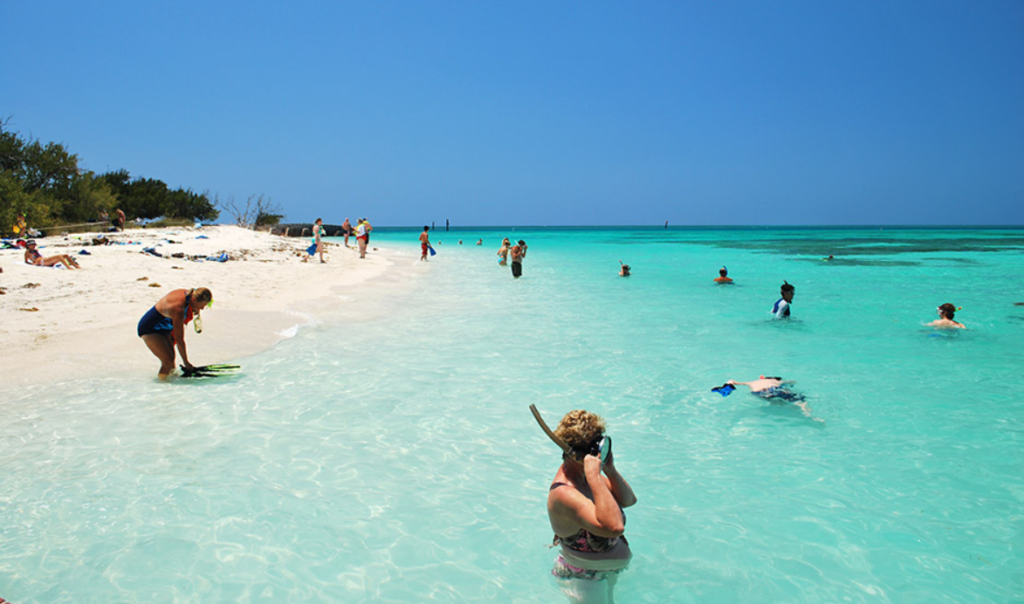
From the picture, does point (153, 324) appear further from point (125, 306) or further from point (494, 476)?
point (494, 476)

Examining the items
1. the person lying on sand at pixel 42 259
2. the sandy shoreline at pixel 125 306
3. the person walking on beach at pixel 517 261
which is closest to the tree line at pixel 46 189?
the sandy shoreline at pixel 125 306

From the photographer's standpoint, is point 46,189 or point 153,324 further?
point 46,189

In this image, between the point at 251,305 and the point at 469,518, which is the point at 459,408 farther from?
the point at 251,305

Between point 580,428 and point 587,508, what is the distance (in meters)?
0.47

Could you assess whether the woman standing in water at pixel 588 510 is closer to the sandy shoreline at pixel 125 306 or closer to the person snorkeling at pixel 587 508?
the person snorkeling at pixel 587 508

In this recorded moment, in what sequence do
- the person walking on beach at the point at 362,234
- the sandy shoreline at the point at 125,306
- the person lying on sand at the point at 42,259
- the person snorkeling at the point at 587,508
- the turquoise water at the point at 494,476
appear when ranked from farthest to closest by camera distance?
the person walking on beach at the point at 362,234 → the person lying on sand at the point at 42,259 → the sandy shoreline at the point at 125,306 → the turquoise water at the point at 494,476 → the person snorkeling at the point at 587,508

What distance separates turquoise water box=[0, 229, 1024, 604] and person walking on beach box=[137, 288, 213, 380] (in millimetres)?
475

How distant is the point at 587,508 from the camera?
10.6 ft

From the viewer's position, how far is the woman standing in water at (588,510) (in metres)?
3.14

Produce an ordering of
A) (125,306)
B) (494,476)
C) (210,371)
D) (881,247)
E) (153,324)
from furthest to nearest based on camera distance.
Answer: (881,247) → (125,306) → (210,371) → (153,324) → (494,476)

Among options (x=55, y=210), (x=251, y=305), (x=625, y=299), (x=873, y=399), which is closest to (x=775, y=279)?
(x=625, y=299)

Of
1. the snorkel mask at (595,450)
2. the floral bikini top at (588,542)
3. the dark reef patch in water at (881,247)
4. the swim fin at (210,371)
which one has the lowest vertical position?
the dark reef patch in water at (881,247)

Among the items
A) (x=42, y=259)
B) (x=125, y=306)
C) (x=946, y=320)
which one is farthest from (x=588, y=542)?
(x=42, y=259)

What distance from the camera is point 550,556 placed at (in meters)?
4.26
